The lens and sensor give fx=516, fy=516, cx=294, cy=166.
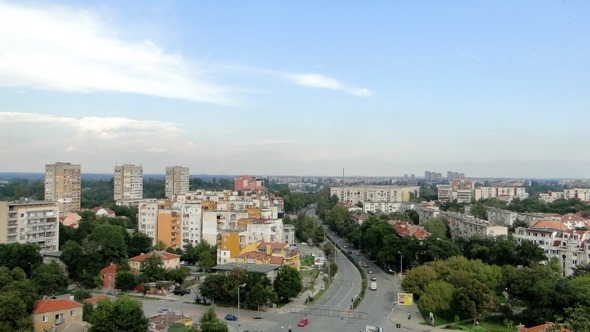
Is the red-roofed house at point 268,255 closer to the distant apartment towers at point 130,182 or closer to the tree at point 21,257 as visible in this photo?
the tree at point 21,257

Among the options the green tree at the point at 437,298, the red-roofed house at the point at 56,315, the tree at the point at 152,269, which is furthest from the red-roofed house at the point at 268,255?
the red-roofed house at the point at 56,315

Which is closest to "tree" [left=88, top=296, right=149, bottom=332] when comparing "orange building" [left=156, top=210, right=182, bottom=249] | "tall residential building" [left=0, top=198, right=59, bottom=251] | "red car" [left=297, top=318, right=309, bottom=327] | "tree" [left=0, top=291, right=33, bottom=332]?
"tree" [left=0, top=291, right=33, bottom=332]

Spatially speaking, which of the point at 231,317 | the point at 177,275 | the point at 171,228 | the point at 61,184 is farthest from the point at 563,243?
the point at 61,184

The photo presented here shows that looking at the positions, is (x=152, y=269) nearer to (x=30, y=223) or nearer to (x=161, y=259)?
(x=161, y=259)

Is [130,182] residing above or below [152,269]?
above

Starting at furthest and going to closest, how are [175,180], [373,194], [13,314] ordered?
[373,194] < [175,180] < [13,314]

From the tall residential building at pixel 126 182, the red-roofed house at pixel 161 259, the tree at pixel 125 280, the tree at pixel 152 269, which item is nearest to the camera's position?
the tree at pixel 125 280
